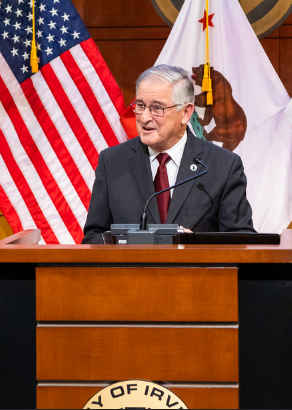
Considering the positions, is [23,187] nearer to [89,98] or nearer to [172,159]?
[89,98]

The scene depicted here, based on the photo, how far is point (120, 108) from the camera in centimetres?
364

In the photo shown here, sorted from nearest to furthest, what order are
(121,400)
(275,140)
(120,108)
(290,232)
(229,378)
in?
(121,400)
(229,378)
(290,232)
(275,140)
(120,108)

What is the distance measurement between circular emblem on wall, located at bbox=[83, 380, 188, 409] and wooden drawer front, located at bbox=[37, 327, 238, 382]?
0.09m

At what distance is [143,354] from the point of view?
1.66 metres

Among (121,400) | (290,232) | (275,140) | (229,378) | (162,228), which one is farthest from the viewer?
(275,140)

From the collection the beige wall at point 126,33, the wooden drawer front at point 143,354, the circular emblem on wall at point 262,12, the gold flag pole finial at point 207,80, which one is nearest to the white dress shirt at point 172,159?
the gold flag pole finial at point 207,80

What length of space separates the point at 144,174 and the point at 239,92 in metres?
1.21

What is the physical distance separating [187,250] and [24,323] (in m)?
0.52

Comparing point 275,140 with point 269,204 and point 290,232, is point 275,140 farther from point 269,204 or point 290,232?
point 290,232

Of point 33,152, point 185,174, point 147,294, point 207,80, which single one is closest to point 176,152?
point 185,174

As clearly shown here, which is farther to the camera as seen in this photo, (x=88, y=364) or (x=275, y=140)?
(x=275, y=140)

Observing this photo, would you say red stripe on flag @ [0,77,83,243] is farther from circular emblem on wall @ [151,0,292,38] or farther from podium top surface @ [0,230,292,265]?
podium top surface @ [0,230,292,265]

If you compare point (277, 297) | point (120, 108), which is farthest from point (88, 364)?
point (120, 108)

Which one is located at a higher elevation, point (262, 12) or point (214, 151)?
point (262, 12)
